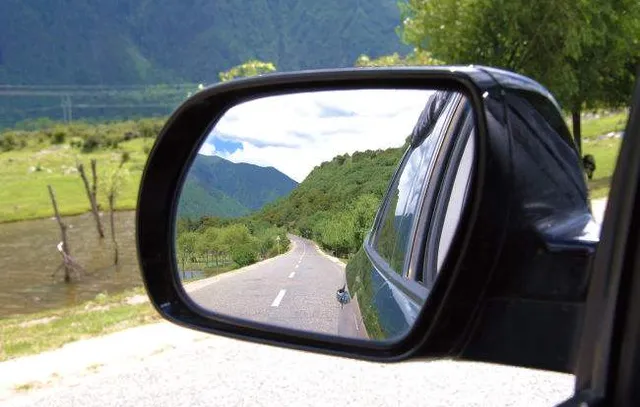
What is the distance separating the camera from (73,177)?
92.0 meters

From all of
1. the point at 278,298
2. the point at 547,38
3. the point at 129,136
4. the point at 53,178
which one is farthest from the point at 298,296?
the point at 129,136

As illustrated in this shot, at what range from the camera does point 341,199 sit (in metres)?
1.54

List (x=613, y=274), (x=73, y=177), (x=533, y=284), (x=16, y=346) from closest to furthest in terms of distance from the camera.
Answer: (x=613, y=274), (x=533, y=284), (x=16, y=346), (x=73, y=177)

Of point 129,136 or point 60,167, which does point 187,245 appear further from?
point 60,167

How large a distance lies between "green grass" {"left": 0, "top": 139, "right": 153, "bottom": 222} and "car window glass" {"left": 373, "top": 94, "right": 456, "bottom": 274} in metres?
62.7

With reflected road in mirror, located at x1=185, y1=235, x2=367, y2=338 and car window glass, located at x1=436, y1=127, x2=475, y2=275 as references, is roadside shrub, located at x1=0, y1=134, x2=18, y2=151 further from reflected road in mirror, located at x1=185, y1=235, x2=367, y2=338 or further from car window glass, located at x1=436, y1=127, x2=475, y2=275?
car window glass, located at x1=436, y1=127, x2=475, y2=275

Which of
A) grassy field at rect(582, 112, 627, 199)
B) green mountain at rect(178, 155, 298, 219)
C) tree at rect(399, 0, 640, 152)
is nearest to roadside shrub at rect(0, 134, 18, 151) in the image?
tree at rect(399, 0, 640, 152)

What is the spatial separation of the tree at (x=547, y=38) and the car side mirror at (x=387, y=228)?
15.1 m

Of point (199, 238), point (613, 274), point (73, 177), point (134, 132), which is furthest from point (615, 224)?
point (134, 132)

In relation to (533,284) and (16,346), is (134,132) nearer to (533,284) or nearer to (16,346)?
(16,346)

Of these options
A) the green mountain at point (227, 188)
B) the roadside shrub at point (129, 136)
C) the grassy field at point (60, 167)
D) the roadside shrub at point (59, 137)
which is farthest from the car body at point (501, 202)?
the roadside shrub at point (59, 137)

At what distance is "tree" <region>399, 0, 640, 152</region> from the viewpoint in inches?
657

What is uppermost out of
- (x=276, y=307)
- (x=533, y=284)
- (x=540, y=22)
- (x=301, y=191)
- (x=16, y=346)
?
(x=540, y=22)

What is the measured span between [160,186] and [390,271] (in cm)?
58
